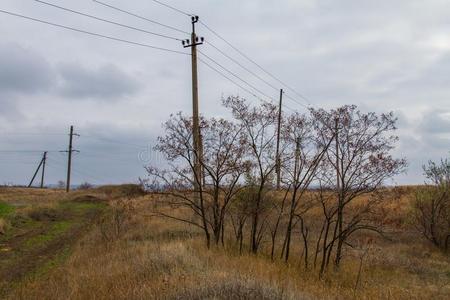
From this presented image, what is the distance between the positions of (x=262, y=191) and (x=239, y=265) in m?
5.04

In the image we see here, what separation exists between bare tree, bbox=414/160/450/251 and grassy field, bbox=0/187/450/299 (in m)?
0.63

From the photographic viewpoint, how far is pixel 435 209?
1973 centimetres

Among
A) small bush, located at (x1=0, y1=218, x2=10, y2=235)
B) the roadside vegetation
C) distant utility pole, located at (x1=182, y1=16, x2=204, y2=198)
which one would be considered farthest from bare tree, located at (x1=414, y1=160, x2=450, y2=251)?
small bush, located at (x1=0, y1=218, x2=10, y2=235)

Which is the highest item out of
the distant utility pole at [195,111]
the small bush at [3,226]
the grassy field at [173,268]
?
the distant utility pole at [195,111]

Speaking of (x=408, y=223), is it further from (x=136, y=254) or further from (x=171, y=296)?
(x=171, y=296)

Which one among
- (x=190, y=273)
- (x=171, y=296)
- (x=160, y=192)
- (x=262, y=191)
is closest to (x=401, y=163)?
(x=262, y=191)

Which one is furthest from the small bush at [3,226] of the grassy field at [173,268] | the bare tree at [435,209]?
the bare tree at [435,209]

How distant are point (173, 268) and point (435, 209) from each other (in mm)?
14977

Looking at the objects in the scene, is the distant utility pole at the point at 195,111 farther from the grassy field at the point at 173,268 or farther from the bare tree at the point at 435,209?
the bare tree at the point at 435,209

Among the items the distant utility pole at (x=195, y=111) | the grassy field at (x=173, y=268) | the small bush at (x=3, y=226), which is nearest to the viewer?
the grassy field at (x=173, y=268)

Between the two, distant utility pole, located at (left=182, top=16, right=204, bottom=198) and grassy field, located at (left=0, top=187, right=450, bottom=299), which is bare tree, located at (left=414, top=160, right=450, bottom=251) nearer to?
grassy field, located at (left=0, top=187, right=450, bottom=299)

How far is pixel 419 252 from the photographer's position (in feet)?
59.3

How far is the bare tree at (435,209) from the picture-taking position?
767 inches

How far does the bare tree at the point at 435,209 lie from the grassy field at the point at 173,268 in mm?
631
